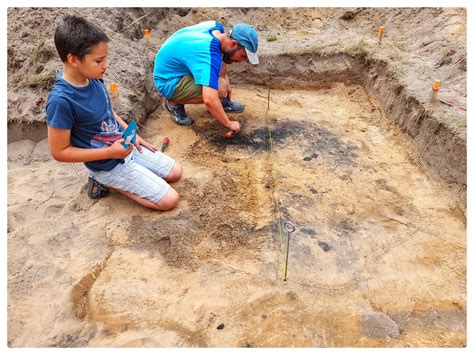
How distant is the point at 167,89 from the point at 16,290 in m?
2.27

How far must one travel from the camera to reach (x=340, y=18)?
5.70 meters

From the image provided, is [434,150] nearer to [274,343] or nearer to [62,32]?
[274,343]

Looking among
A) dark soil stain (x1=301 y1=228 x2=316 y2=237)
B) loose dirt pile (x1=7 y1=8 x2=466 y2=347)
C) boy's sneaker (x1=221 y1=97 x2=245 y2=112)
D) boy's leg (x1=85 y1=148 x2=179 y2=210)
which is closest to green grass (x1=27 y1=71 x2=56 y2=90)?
loose dirt pile (x1=7 y1=8 x2=466 y2=347)

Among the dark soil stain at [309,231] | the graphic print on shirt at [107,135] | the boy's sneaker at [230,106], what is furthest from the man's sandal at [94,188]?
the boy's sneaker at [230,106]

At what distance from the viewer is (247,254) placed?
2.46 m

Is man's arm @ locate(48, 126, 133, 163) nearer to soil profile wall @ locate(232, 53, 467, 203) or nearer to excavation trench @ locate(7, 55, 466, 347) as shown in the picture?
excavation trench @ locate(7, 55, 466, 347)

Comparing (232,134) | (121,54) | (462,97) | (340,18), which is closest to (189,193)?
(232,134)

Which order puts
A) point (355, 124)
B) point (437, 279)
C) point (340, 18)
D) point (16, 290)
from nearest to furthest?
point (16, 290) → point (437, 279) → point (355, 124) → point (340, 18)

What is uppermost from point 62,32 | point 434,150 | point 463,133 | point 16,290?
point 62,32

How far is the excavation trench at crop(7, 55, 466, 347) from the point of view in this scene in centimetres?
207

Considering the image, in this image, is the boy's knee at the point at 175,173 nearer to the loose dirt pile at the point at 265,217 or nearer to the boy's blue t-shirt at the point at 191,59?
the loose dirt pile at the point at 265,217

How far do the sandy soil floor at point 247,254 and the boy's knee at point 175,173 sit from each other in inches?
3.3

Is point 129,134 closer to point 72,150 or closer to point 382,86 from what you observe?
point 72,150

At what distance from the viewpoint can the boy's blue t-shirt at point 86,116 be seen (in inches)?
84.8
